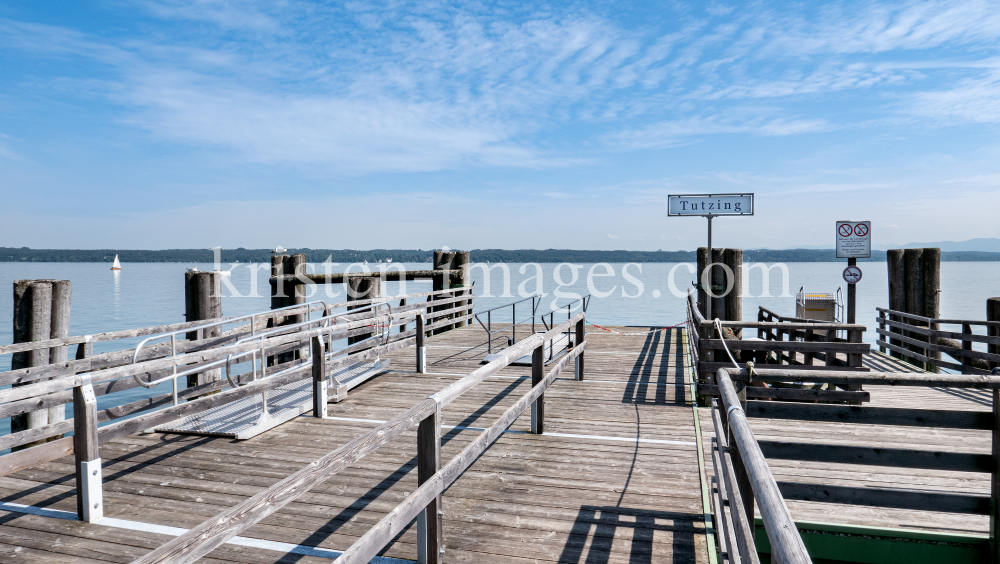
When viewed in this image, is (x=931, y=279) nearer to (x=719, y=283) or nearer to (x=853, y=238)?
(x=853, y=238)

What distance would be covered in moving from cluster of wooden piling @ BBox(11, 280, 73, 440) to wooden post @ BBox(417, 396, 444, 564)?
7.32 m

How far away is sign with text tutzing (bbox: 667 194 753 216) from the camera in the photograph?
47.3 ft

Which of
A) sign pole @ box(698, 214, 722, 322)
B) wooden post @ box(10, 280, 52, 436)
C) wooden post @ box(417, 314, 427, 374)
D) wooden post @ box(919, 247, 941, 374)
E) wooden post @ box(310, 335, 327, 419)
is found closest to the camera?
wooden post @ box(310, 335, 327, 419)

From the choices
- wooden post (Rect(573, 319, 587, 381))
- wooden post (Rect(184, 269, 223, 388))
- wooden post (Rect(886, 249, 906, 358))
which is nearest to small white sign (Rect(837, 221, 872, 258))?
wooden post (Rect(886, 249, 906, 358))

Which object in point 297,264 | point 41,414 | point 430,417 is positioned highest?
point 297,264

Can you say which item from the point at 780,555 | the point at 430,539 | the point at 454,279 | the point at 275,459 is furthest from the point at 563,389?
the point at 454,279

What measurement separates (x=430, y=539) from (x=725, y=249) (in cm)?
1103

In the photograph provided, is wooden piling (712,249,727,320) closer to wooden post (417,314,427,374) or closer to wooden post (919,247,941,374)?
wooden post (919,247,941,374)

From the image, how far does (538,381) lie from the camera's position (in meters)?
6.17

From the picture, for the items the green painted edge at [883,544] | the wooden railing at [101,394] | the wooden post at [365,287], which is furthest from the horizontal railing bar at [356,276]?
the green painted edge at [883,544]

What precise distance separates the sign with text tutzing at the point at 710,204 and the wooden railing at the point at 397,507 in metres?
11.0

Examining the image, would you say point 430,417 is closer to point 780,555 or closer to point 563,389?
point 780,555

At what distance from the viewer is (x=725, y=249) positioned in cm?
1288

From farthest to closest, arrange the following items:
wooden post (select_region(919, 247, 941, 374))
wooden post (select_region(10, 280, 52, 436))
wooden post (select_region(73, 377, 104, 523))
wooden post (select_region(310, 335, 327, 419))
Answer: wooden post (select_region(919, 247, 941, 374)), wooden post (select_region(10, 280, 52, 436)), wooden post (select_region(310, 335, 327, 419)), wooden post (select_region(73, 377, 104, 523))
